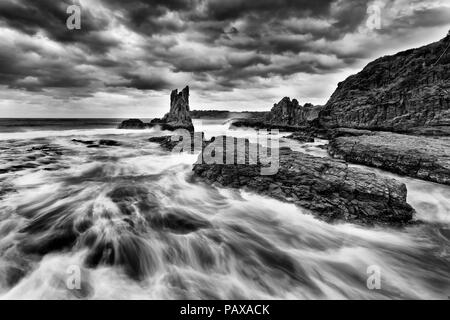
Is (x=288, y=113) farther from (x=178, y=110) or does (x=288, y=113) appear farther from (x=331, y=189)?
(x=331, y=189)

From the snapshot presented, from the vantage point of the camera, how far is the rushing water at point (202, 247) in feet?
16.4

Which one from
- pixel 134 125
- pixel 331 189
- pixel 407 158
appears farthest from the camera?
pixel 134 125

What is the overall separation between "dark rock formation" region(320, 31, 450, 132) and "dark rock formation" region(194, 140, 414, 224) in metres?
22.6

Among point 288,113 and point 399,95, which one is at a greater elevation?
point 399,95

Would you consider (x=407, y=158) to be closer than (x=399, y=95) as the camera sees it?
Yes

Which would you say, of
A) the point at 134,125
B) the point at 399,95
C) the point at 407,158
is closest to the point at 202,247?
the point at 407,158

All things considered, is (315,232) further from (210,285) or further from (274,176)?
(210,285)

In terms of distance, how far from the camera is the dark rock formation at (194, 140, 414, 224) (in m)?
7.48

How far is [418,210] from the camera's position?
8758 millimetres

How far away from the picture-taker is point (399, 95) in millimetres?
35125

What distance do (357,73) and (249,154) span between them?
47.4 m

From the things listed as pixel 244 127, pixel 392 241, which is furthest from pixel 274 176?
pixel 244 127

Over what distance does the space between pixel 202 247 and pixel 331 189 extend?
186 inches

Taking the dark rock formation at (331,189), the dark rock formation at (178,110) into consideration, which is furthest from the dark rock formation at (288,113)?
the dark rock formation at (331,189)
